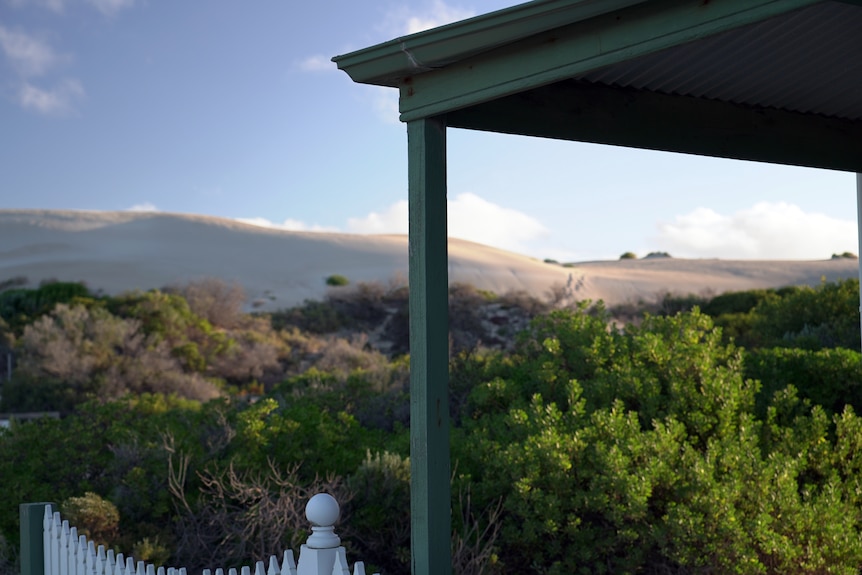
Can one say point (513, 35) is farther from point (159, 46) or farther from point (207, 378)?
point (159, 46)

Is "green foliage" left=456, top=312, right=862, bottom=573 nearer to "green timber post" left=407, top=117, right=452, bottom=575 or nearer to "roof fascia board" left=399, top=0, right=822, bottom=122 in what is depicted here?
"green timber post" left=407, top=117, right=452, bottom=575

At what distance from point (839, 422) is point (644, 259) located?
43586mm

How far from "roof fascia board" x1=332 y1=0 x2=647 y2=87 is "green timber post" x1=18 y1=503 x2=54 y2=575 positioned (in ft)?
10.1

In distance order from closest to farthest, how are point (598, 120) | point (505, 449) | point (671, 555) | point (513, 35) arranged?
point (513, 35)
point (598, 120)
point (671, 555)
point (505, 449)

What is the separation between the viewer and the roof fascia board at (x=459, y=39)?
3184 mm

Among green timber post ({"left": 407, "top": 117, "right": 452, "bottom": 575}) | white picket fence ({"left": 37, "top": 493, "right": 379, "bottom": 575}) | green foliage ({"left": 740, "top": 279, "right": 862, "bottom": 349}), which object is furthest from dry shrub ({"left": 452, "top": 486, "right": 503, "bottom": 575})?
green foliage ({"left": 740, "top": 279, "right": 862, "bottom": 349})

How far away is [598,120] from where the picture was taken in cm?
413

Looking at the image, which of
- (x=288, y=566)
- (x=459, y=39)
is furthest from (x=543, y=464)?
(x=459, y=39)

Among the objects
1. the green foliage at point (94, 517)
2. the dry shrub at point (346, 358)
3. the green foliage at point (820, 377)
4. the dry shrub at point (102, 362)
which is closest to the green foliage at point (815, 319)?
the green foliage at point (820, 377)

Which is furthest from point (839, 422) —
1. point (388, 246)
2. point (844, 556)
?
point (388, 246)

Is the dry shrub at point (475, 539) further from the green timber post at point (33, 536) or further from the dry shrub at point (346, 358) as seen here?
the dry shrub at point (346, 358)

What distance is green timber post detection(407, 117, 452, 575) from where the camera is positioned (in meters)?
3.51

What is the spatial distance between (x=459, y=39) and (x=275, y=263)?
4534cm

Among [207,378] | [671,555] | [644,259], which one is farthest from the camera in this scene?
[644,259]
